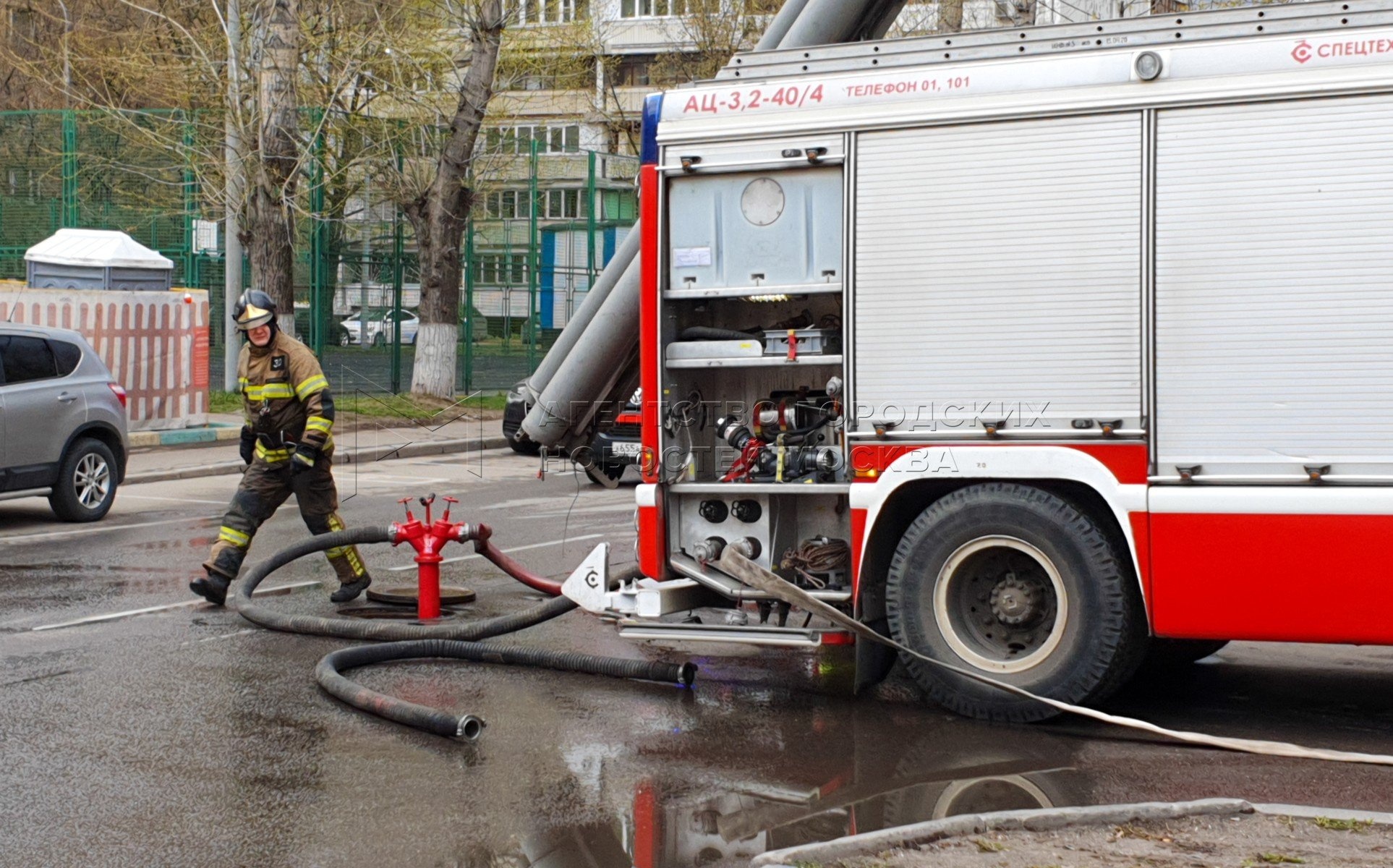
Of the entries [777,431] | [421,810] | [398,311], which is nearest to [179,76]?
[398,311]

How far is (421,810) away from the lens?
18.0 ft

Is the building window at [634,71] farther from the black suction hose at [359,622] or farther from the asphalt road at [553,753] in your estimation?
the asphalt road at [553,753]

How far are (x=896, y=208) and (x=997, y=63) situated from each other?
74 centimetres

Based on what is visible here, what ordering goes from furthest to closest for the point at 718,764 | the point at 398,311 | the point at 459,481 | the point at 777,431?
the point at 398,311 < the point at 459,481 < the point at 777,431 < the point at 718,764

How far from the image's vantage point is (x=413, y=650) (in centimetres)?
784

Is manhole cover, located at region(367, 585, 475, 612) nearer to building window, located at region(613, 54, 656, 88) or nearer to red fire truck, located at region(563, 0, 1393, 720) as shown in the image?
red fire truck, located at region(563, 0, 1393, 720)

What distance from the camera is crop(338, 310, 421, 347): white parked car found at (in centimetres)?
2734

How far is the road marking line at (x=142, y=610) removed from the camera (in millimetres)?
8914

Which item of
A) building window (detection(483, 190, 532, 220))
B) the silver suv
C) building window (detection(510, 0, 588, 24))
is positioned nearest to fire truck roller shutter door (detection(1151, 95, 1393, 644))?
the silver suv

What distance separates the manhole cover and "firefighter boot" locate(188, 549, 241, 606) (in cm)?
86

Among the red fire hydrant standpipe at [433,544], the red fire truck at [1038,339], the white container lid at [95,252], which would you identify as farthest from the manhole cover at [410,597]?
the white container lid at [95,252]

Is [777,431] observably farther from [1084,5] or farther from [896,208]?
[1084,5]

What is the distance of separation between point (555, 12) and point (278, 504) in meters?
23.2

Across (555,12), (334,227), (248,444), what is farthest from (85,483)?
(555,12)
